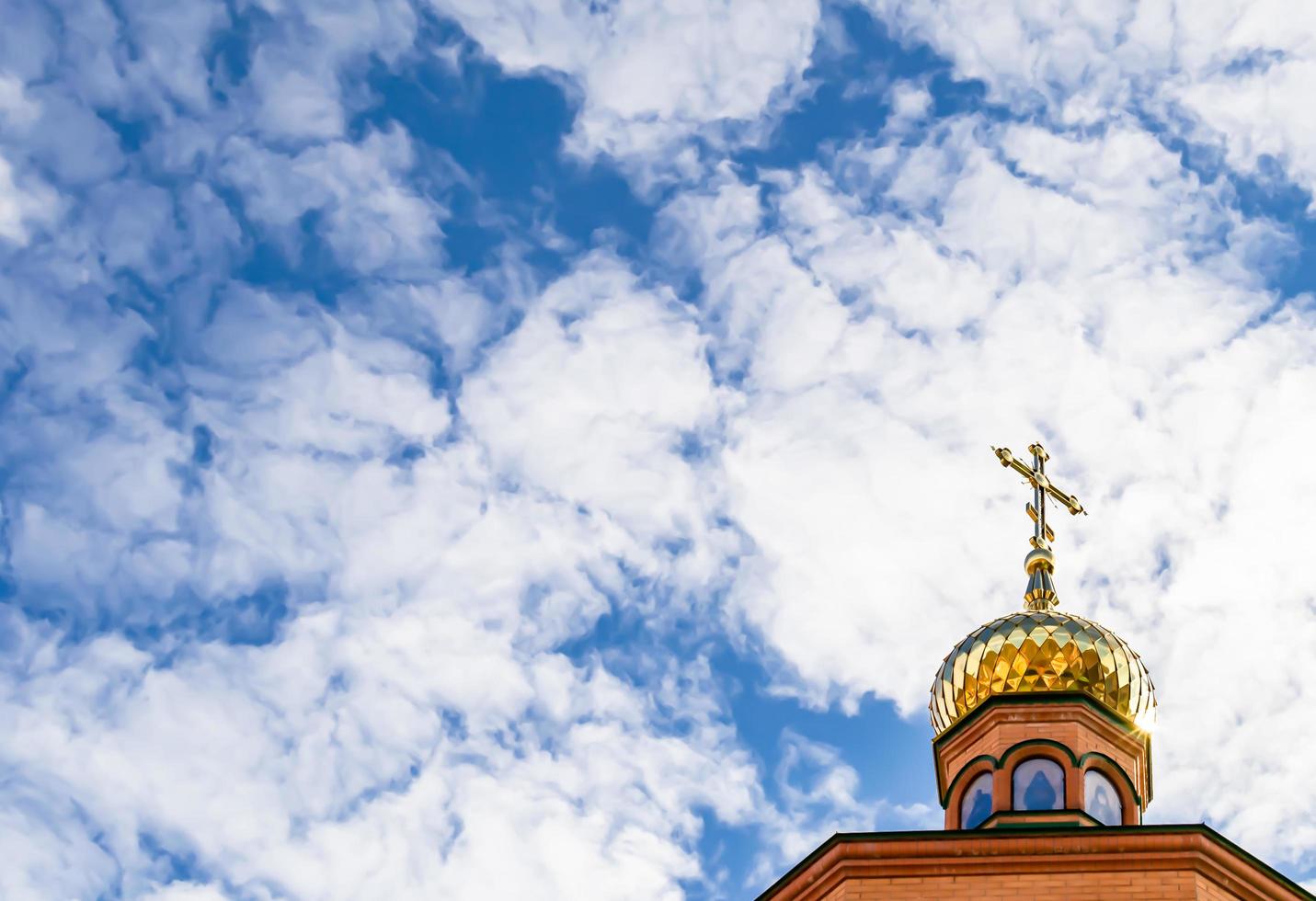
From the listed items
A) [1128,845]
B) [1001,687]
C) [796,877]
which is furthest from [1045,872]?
[1001,687]

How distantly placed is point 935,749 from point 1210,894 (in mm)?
5489

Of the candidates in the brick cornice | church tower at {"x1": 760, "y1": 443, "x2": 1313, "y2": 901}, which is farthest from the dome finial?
the brick cornice

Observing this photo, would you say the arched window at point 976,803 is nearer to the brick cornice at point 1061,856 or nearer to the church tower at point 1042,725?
the church tower at point 1042,725

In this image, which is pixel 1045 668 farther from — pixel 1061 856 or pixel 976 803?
pixel 1061 856

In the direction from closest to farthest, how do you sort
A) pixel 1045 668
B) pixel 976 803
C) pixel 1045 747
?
pixel 1045 747 < pixel 976 803 < pixel 1045 668

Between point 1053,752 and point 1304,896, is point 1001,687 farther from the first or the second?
point 1304,896

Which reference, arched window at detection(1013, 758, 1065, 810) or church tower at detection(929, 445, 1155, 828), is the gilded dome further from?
arched window at detection(1013, 758, 1065, 810)

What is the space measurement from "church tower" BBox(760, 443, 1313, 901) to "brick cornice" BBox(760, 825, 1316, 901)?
0.01 meters

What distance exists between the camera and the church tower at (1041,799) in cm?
1916

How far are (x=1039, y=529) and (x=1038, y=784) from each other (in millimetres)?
5680

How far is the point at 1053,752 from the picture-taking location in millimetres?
22781

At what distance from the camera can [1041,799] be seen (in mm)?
22719

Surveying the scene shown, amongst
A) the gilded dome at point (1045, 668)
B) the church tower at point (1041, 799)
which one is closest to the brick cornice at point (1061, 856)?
the church tower at point (1041, 799)

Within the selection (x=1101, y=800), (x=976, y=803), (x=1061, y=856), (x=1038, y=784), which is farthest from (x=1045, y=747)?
(x=1061, y=856)
